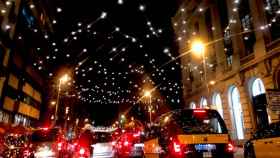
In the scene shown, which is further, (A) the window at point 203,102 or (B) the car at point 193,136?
(A) the window at point 203,102

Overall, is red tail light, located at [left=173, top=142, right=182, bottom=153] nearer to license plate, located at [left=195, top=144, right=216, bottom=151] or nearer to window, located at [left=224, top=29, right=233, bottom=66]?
license plate, located at [left=195, top=144, right=216, bottom=151]

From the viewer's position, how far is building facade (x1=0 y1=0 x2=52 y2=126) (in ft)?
86.9

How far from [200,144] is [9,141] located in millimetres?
10077

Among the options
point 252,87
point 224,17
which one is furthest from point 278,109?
point 224,17

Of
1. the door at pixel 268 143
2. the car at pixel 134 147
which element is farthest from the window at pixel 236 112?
the door at pixel 268 143

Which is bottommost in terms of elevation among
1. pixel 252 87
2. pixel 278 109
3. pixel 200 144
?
pixel 200 144

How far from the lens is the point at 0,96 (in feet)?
84.6

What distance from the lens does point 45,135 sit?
14.0 m

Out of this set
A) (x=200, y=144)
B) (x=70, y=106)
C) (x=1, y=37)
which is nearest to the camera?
(x=200, y=144)

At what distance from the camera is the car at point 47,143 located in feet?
41.1

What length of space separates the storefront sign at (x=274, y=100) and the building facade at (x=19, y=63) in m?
22.6

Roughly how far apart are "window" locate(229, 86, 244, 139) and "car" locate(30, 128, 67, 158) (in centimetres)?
1395

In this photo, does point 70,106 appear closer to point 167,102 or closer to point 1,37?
point 167,102

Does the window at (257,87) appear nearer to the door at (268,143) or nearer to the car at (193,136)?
the door at (268,143)
